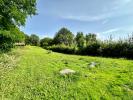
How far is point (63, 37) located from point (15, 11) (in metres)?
73.3

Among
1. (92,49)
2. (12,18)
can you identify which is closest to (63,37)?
(92,49)

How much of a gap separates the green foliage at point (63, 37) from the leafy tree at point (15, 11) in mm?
68994

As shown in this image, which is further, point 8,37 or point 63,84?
point 8,37

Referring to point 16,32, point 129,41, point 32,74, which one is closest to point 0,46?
point 16,32

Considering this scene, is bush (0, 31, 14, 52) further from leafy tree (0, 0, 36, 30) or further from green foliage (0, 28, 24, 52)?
leafy tree (0, 0, 36, 30)

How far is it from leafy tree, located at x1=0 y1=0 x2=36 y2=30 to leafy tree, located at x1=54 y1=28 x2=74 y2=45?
68994 millimetres

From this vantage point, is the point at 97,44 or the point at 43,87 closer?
the point at 43,87

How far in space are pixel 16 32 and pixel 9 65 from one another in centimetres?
704

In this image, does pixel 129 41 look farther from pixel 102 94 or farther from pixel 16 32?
pixel 102 94

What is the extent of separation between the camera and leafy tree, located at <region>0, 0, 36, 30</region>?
21.2 metres

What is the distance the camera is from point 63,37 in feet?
311

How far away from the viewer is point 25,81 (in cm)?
1314

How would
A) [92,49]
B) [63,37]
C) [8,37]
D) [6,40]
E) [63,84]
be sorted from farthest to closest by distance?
[63,37]
[92,49]
[6,40]
[8,37]
[63,84]

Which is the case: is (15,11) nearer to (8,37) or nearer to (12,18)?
(12,18)
